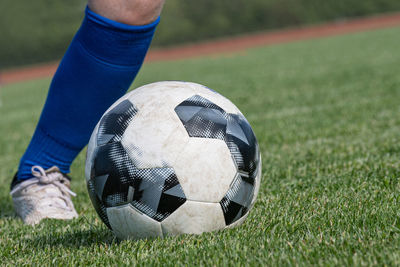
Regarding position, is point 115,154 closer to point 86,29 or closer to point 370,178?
point 86,29

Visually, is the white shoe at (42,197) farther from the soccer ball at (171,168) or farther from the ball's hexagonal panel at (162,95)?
the ball's hexagonal panel at (162,95)

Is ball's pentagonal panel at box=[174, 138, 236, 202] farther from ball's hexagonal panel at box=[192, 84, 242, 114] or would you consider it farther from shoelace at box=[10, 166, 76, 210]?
shoelace at box=[10, 166, 76, 210]

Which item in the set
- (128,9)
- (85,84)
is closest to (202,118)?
(128,9)

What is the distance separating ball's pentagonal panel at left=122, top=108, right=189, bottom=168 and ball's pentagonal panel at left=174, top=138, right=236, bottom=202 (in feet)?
0.10

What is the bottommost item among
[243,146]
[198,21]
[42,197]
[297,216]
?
[198,21]

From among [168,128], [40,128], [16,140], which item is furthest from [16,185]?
[16,140]

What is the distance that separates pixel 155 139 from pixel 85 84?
2.20 feet

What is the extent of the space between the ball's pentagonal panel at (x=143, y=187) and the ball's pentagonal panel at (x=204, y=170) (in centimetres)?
3

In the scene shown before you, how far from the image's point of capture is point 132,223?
1587mm

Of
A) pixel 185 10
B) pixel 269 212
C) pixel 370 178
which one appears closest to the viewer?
pixel 269 212

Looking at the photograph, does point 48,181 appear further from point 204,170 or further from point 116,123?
point 204,170

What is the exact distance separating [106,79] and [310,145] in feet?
5.76

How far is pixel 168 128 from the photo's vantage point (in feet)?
5.17

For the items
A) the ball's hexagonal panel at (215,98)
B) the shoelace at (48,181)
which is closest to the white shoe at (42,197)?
the shoelace at (48,181)
